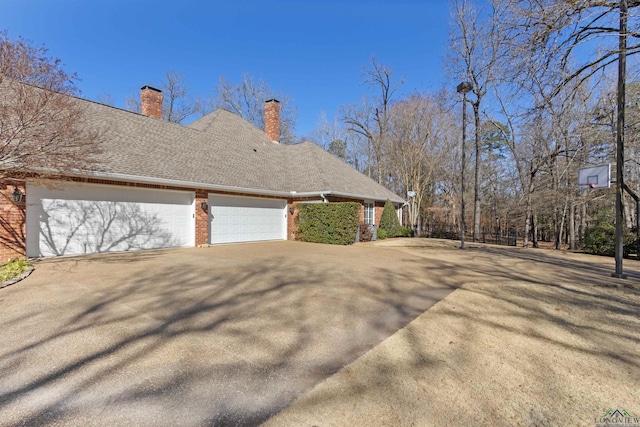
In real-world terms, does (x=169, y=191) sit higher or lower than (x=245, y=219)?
higher

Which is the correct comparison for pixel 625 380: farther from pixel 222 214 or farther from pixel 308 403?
pixel 222 214

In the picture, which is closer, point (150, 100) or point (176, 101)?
point (150, 100)

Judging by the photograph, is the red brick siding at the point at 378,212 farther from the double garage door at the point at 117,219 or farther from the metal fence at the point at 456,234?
the double garage door at the point at 117,219

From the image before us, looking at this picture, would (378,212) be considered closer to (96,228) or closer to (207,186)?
(207,186)

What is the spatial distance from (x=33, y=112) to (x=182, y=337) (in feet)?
18.9

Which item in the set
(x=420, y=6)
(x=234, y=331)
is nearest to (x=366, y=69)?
(x=420, y=6)

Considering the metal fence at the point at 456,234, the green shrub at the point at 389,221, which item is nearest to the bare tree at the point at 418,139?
the metal fence at the point at 456,234

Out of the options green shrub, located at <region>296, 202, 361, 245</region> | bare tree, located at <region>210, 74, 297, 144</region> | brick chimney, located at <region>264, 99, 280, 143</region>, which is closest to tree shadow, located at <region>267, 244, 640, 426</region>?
green shrub, located at <region>296, 202, 361, 245</region>

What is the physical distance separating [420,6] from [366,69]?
13.9 metres

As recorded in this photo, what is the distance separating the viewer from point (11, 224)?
705cm

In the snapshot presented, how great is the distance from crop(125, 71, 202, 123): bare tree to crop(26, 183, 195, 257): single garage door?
19861mm

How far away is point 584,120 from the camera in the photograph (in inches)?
552

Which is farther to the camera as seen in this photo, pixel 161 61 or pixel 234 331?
pixel 161 61

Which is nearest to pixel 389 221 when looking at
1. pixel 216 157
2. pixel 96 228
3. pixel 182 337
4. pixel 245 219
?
pixel 245 219
